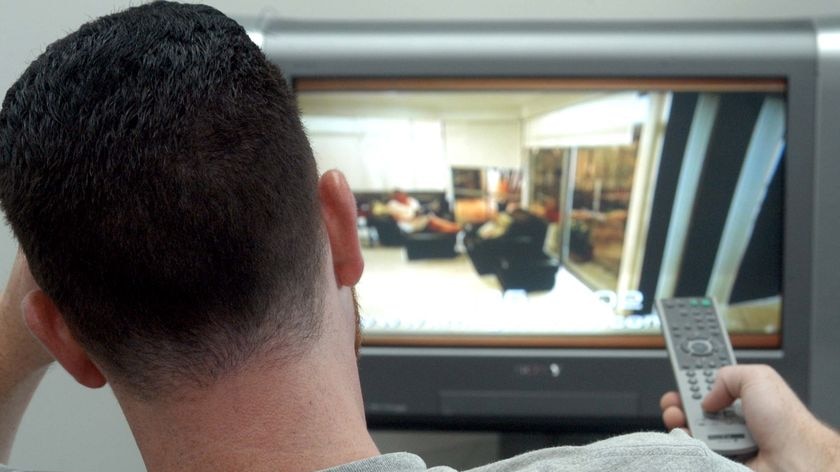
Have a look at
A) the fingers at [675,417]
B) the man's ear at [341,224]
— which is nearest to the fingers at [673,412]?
the fingers at [675,417]

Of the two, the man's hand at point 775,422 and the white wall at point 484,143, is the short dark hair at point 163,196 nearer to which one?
the man's hand at point 775,422

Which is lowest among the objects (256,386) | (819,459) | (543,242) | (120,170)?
(819,459)

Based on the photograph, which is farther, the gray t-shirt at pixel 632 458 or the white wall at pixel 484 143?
the white wall at pixel 484 143

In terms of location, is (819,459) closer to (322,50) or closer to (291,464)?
(291,464)

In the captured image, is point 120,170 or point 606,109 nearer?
point 120,170

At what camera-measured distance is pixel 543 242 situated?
1244 millimetres

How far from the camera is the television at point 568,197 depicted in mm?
1207

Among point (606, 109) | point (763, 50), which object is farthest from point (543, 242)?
point (763, 50)

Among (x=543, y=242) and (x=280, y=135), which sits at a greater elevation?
(x=280, y=135)

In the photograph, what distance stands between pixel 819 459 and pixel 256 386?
0.56m

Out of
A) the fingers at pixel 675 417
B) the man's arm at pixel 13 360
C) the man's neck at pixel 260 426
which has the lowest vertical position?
the fingers at pixel 675 417

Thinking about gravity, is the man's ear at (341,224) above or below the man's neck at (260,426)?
above

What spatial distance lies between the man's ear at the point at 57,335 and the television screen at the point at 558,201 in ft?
2.22

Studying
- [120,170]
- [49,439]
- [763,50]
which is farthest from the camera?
[49,439]
